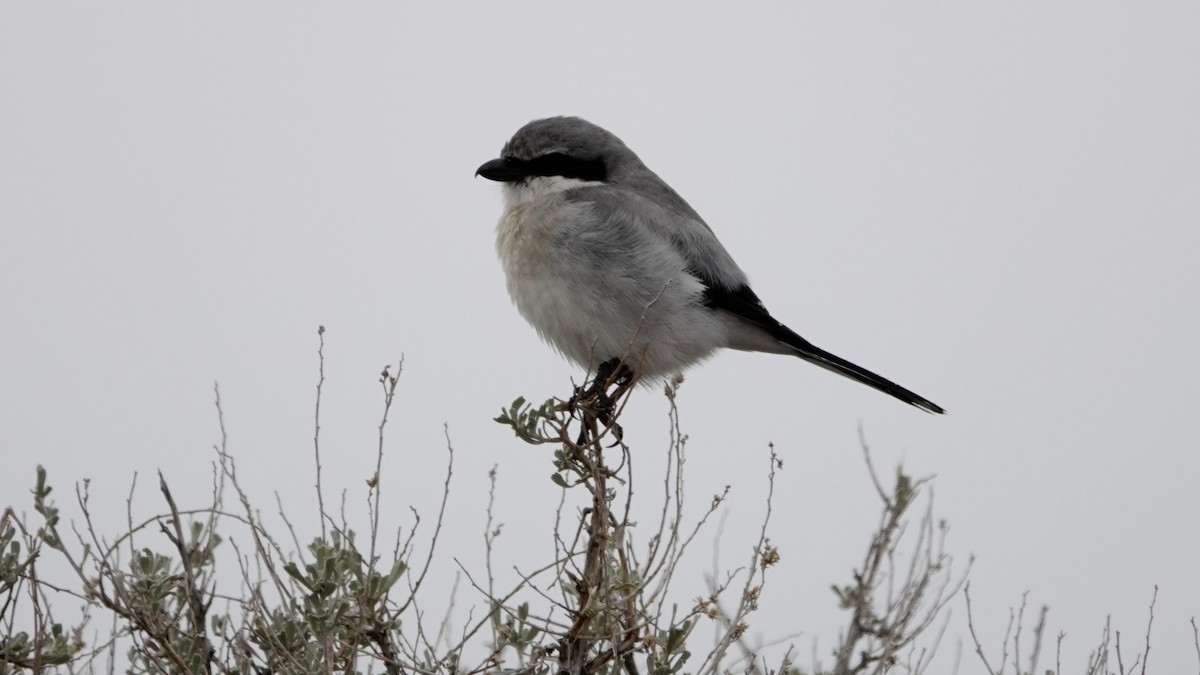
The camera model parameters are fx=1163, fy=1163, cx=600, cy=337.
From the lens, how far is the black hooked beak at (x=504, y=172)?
4723 mm

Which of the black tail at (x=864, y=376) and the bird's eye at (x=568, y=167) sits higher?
the bird's eye at (x=568, y=167)

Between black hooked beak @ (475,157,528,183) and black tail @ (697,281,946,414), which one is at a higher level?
black hooked beak @ (475,157,528,183)

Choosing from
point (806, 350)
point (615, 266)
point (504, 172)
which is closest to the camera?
point (615, 266)

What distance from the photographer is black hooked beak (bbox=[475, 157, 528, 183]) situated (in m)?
4.72

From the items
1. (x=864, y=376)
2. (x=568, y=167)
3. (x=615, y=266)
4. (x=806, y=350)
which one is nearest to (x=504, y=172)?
(x=568, y=167)

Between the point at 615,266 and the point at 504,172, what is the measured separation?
0.71 meters

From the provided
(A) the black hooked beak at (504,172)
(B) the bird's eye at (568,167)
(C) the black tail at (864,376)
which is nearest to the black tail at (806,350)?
(C) the black tail at (864,376)

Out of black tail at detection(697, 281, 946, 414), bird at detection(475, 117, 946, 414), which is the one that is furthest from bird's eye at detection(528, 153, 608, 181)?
black tail at detection(697, 281, 946, 414)

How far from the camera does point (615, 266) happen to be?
4348mm

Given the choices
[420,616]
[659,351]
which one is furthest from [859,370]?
[420,616]

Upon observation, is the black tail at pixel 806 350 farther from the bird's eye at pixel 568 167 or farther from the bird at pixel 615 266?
the bird's eye at pixel 568 167

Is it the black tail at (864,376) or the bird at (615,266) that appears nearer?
the bird at (615,266)

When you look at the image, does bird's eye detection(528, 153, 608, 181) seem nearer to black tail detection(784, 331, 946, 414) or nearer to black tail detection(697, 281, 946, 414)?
black tail detection(697, 281, 946, 414)

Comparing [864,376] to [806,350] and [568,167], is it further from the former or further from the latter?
[568,167]
